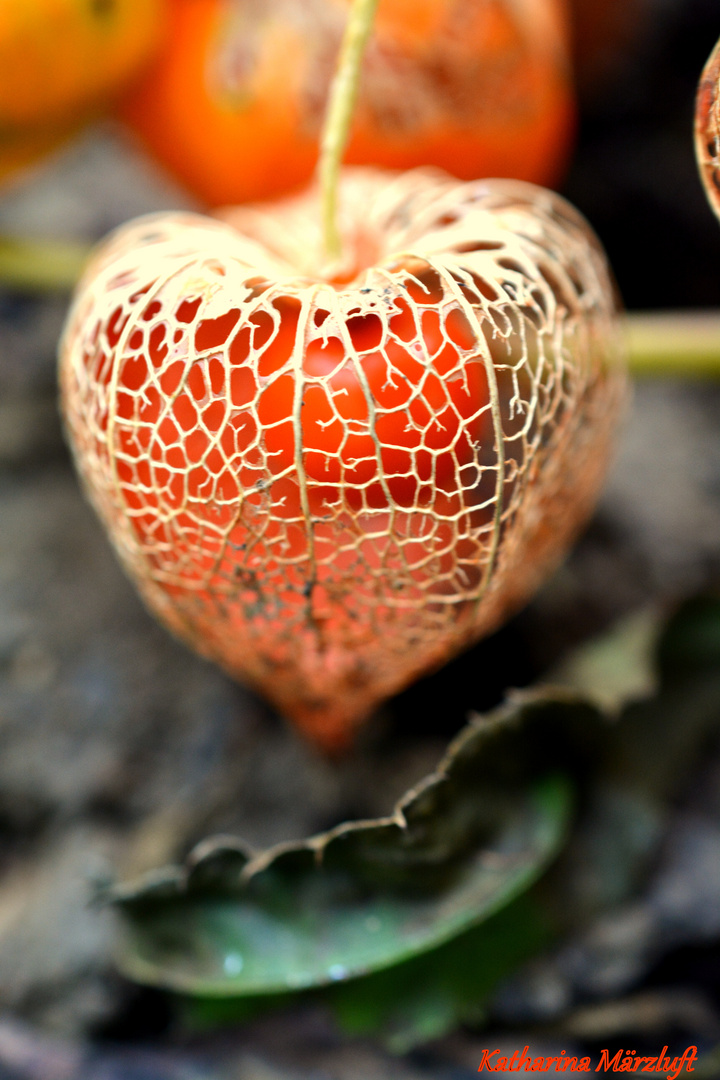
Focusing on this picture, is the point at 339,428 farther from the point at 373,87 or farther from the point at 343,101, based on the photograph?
the point at 373,87

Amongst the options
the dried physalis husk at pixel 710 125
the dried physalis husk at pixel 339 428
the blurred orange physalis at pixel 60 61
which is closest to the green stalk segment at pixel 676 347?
the dried physalis husk at pixel 339 428

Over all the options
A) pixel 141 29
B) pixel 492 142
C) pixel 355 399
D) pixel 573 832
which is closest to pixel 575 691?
pixel 573 832

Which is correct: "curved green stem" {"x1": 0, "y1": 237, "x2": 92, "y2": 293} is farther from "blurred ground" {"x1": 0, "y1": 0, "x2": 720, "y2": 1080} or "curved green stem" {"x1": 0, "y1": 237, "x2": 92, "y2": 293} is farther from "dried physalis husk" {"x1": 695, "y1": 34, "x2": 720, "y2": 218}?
"dried physalis husk" {"x1": 695, "y1": 34, "x2": 720, "y2": 218}

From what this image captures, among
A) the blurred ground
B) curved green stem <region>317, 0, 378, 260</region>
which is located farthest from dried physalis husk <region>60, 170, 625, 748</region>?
the blurred ground

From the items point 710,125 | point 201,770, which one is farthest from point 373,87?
point 201,770

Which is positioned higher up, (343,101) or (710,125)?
(343,101)

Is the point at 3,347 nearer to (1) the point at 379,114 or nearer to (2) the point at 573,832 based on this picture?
(1) the point at 379,114
